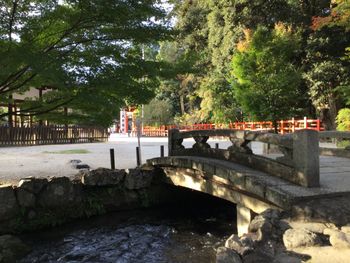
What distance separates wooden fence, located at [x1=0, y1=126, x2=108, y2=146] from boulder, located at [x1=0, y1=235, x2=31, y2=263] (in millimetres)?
19325

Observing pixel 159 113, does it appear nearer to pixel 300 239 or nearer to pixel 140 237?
pixel 140 237

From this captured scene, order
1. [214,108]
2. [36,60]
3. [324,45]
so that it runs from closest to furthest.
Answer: [36,60] < [324,45] < [214,108]

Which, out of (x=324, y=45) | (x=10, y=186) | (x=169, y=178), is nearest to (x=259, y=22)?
(x=324, y=45)

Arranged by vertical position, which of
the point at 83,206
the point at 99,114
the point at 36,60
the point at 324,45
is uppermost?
the point at 324,45

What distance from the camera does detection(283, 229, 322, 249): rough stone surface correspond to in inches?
180

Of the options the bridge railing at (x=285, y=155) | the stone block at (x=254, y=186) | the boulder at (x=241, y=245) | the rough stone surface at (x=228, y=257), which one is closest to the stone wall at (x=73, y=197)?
the bridge railing at (x=285, y=155)

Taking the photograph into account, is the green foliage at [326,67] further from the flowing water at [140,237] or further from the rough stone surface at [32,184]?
the rough stone surface at [32,184]

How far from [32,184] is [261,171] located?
214 inches

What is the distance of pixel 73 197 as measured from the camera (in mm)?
9547

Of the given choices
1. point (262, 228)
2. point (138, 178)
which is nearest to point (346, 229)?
point (262, 228)

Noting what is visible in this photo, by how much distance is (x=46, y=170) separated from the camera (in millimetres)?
12289

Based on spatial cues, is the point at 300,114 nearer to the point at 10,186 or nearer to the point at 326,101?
the point at 326,101

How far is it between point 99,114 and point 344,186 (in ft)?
18.6

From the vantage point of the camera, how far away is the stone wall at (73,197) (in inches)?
339
